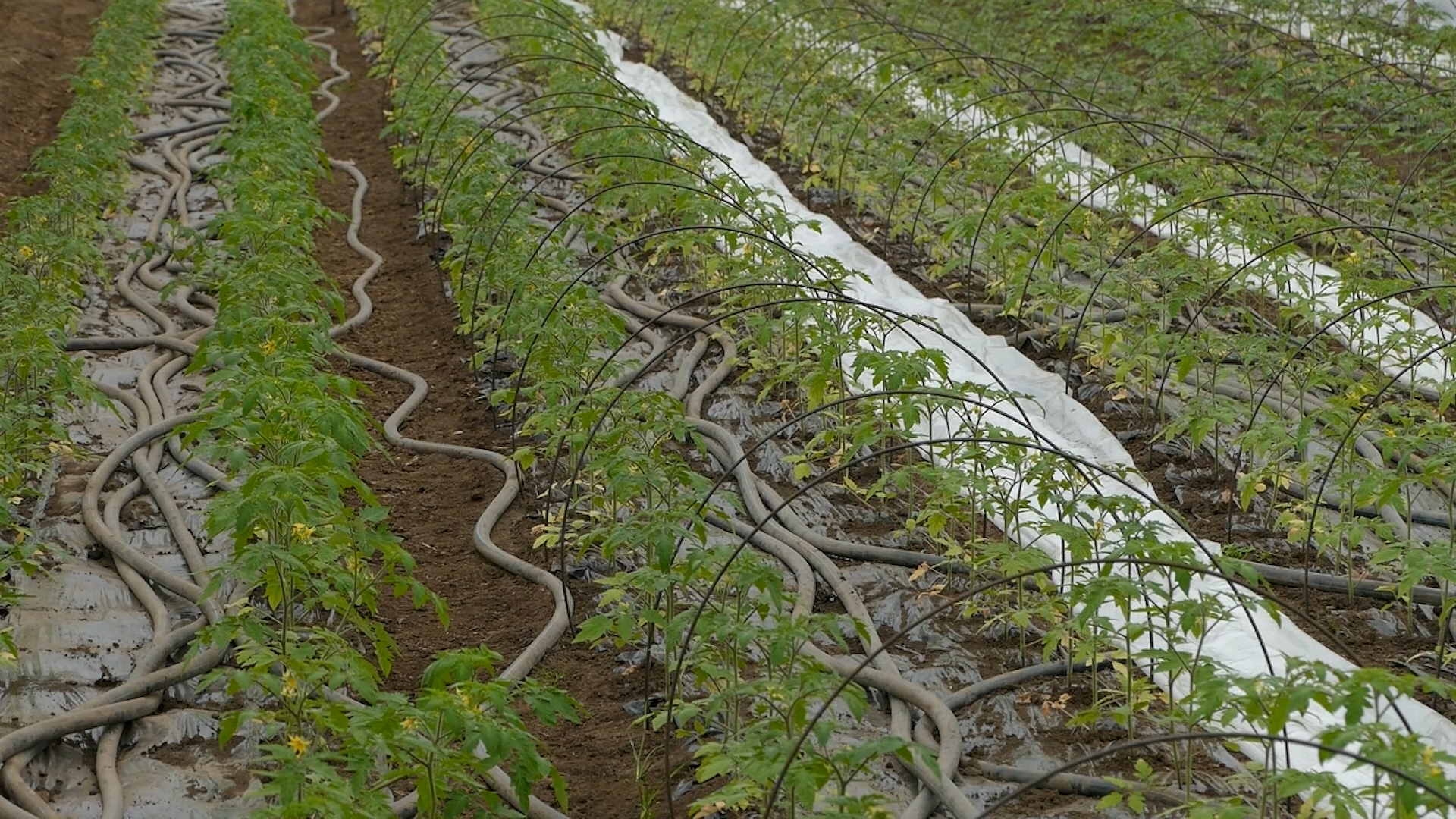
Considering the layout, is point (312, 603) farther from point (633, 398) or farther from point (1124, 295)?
point (1124, 295)

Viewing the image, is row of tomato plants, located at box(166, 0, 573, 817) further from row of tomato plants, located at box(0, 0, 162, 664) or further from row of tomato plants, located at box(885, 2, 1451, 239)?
row of tomato plants, located at box(885, 2, 1451, 239)

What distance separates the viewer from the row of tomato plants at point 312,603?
10.2 feet

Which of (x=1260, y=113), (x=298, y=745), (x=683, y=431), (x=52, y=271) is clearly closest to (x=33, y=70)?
(x=52, y=271)

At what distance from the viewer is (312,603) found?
12.8 feet

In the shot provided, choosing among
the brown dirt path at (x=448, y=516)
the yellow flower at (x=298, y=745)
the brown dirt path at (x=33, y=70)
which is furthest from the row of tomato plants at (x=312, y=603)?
the brown dirt path at (x=33, y=70)

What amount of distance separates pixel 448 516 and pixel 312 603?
1515 mm

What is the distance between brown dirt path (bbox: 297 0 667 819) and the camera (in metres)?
4.03

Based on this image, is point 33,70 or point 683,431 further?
point 33,70

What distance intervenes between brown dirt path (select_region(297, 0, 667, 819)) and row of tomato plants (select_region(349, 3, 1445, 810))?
0.66ft

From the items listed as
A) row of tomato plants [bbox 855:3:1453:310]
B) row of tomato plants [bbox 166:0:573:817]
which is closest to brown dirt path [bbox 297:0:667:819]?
row of tomato plants [bbox 166:0:573:817]

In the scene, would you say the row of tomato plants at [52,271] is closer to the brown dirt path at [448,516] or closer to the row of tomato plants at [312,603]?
the row of tomato plants at [312,603]

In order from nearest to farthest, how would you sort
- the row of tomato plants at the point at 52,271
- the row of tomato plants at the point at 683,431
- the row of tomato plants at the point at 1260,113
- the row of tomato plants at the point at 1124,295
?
the row of tomato plants at the point at 683,431 → the row of tomato plants at the point at 1124,295 → the row of tomato plants at the point at 52,271 → the row of tomato plants at the point at 1260,113

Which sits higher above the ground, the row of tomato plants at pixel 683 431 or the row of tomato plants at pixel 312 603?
the row of tomato plants at pixel 683 431

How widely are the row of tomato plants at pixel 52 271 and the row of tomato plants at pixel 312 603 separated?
23.9 inches
